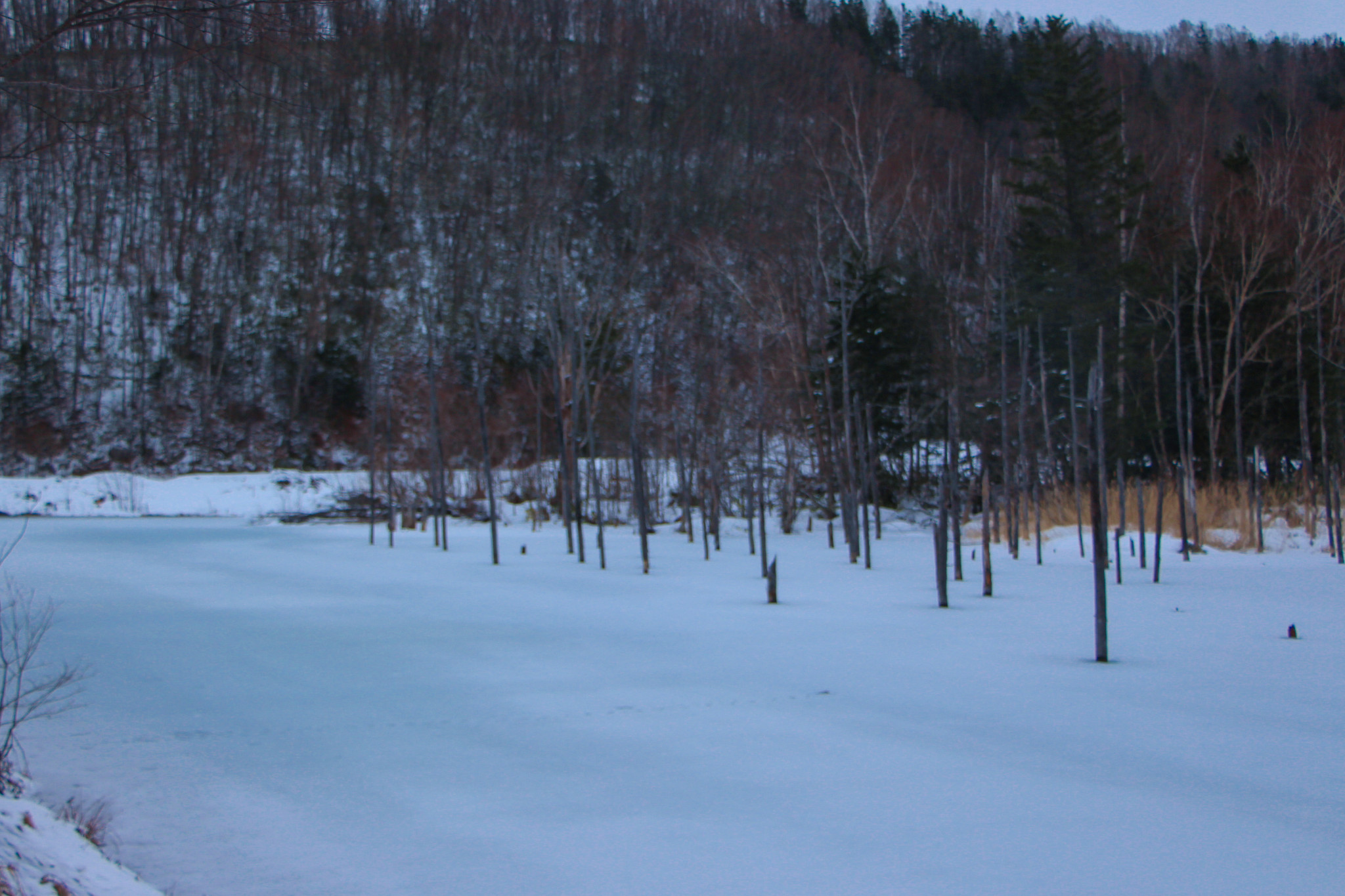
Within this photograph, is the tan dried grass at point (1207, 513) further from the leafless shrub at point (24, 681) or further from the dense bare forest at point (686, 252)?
the leafless shrub at point (24, 681)

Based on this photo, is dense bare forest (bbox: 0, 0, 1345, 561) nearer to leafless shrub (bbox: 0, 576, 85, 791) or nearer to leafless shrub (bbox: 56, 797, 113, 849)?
leafless shrub (bbox: 0, 576, 85, 791)

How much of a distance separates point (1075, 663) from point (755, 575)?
634cm

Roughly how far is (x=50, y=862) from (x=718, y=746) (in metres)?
2.97

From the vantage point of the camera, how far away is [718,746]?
16.6 feet

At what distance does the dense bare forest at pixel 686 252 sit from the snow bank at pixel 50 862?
2480 mm

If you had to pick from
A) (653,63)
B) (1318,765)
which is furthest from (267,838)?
(653,63)

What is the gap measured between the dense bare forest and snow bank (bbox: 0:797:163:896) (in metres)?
2.48

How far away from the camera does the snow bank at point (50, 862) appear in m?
2.70

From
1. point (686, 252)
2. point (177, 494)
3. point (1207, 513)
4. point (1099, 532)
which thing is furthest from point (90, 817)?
point (686, 252)

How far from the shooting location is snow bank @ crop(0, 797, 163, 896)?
8.85 ft

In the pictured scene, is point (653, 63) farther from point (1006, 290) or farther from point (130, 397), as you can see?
point (1006, 290)

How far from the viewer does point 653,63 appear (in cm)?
5288

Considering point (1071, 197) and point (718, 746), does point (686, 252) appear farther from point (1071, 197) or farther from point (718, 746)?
point (718, 746)

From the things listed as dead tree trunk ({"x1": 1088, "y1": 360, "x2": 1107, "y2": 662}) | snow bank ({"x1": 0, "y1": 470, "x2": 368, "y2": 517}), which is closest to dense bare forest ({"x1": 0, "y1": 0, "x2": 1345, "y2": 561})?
dead tree trunk ({"x1": 1088, "y1": 360, "x2": 1107, "y2": 662})
